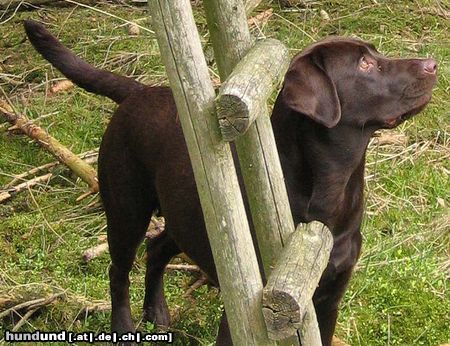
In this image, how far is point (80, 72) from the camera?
16.2 feet

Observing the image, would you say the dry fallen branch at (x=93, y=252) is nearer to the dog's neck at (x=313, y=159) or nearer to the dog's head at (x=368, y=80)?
the dog's neck at (x=313, y=159)

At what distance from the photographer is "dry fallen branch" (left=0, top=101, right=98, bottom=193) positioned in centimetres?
626

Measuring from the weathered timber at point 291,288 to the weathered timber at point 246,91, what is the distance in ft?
1.59

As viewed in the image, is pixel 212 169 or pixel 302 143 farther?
pixel 302 143

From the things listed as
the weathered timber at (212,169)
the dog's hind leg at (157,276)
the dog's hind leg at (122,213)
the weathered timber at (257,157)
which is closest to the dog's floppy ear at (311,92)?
the weathered timber at (257,157)

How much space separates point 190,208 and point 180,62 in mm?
1502

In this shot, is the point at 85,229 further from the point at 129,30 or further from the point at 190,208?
the point at 129,30

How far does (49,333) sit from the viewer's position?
4.86 metres

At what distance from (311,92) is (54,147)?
2979mm

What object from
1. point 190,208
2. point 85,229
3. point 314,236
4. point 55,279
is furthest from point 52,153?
point 314,236

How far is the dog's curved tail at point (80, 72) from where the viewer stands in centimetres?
492

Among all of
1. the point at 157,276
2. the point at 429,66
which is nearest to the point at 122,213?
the point at 157,276

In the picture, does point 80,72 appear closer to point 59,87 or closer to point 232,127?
point 232,127

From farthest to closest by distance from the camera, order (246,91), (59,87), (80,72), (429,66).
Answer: (59,87) < (80,72) < (429,66) < (246,91)
